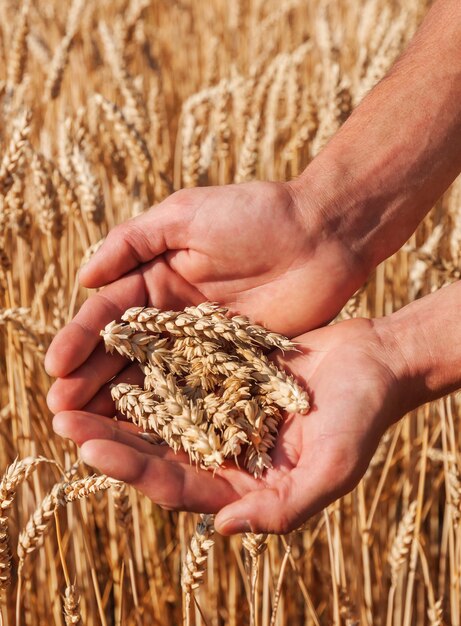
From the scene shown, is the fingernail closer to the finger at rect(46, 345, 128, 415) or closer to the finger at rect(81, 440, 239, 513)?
the finger at rect(81, 440, 239, 513)

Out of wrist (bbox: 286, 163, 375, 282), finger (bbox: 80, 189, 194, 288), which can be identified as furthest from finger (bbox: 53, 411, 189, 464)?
wrist (bbox: 286, 163, 375, 282)

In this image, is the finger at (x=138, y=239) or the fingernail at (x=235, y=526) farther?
the finger at (x=138, y=239)

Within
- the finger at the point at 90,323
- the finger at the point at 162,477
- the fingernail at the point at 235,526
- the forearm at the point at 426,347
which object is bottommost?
the fingernail at the point at 235,526

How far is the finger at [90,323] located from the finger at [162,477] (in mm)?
216

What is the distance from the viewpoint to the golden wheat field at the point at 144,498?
1.31 metres

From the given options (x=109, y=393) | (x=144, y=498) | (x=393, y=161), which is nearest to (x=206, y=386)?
(x=109, y=393)

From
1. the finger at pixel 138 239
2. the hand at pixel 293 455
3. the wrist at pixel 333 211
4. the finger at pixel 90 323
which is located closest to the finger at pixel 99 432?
the hand at pixel 293 455

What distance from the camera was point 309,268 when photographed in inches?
55.3

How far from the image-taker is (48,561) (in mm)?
1445

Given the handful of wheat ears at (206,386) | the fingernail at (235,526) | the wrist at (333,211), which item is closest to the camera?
the fingernail at (235,526)

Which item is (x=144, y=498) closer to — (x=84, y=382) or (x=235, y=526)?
(x=84, y=382)

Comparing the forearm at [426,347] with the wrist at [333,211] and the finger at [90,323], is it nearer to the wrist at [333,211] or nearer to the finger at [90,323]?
the wrist at [333,211]

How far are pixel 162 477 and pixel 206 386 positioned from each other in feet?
0.78

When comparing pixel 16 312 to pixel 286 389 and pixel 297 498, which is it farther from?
pixel 297 498
